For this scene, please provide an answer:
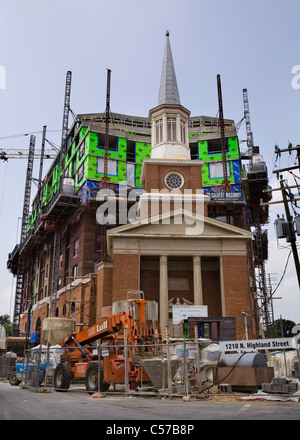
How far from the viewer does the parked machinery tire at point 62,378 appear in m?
20.1

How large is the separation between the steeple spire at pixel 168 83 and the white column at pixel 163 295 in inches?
684

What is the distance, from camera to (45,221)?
208 ft

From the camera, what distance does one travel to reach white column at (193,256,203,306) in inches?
1331

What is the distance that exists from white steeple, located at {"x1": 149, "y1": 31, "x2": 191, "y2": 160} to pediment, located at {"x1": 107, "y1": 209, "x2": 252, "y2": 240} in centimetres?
827

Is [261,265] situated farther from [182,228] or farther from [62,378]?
[62,378]

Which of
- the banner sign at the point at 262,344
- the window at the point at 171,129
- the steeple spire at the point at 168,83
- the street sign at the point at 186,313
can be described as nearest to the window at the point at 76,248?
the window at the point at 171,129

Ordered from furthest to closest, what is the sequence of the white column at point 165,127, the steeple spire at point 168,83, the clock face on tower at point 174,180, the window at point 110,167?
the window at point 110,167, the steeple spire at point 168,83, the white column at point 165,127, the clock face on tower at point 174,180

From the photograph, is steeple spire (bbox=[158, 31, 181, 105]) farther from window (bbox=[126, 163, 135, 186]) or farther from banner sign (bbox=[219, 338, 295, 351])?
banner sign (bbox=[219, 338, 295, 351])

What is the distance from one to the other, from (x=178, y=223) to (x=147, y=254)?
3.51 m

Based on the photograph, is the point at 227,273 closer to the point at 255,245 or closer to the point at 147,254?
the point at 147,254

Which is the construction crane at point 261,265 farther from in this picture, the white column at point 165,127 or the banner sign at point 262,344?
the banner sign at point 262,344

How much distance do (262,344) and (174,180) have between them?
27.6 meters

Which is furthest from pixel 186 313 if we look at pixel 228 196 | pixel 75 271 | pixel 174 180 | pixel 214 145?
pixel 214 145

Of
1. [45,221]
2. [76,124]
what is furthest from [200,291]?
[76,124]
